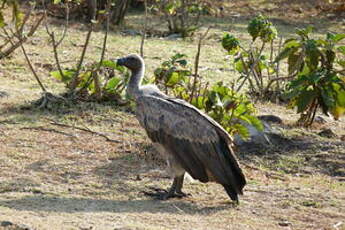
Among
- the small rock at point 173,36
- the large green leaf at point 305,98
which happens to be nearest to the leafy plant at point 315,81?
the large green leaf at point 305,98

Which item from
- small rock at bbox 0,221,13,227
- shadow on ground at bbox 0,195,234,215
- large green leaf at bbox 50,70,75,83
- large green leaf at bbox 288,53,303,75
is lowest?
shadow on ground at bbox 0,195,234,215

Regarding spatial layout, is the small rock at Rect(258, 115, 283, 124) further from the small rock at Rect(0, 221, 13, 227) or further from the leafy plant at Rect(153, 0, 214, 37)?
the leafy plant at Rect(153, 0, 214, 37)

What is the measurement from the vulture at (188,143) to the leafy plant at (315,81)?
2261 millimetres

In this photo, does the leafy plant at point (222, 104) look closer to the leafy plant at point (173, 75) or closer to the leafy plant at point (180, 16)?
the leafy plant at point (173, 75)

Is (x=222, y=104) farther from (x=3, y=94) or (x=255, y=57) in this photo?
(x=3, y=94)

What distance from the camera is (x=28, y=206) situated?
19.3 ft

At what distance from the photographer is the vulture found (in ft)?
20.8

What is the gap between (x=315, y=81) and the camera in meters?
8.30

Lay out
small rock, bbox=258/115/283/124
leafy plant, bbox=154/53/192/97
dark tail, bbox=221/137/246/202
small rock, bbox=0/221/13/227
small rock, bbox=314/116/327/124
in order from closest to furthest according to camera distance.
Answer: small rock, bbox=0/221/13/227
dark tail, bbox=221/137/246/202
leafy plant, bbox=154/53/192/97
small rock, bbox=258/115/283/124
small rock, bbox=314/116/327/124

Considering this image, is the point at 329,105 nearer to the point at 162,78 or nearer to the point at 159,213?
the point at 162,78

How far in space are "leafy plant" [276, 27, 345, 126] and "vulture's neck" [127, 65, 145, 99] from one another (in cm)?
211

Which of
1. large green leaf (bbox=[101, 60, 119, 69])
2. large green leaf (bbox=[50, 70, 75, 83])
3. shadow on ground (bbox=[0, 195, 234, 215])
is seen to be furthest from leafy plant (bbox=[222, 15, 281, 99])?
shadow on ground (bbox=[0, 195, 234, 215])

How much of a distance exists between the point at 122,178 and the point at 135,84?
0.82m

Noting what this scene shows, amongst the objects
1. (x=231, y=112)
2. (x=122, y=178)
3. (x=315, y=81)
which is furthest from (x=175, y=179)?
(x=315, y=81)
